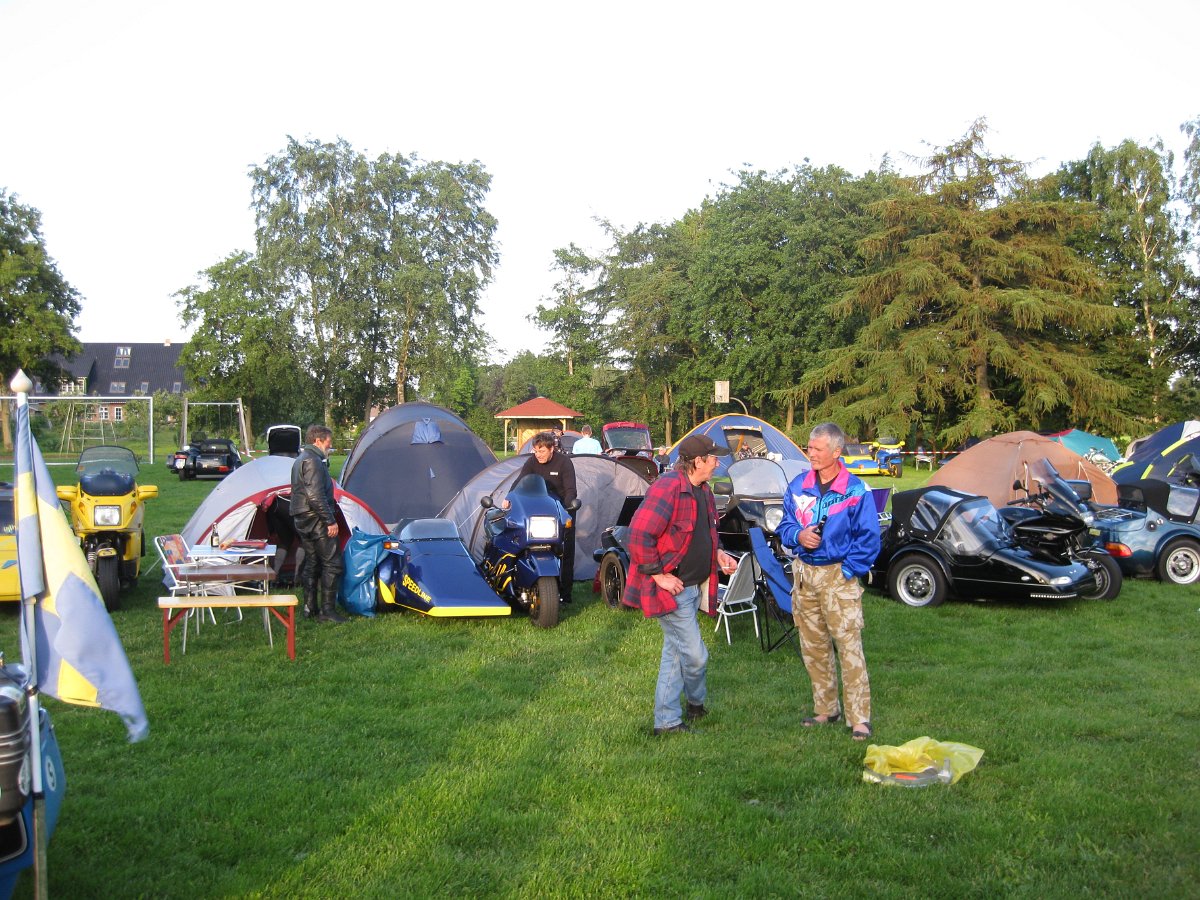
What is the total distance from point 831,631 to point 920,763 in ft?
2.91

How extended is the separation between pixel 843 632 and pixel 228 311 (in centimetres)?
4151

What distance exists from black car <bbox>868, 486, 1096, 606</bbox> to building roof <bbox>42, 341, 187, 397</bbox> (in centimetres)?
7426

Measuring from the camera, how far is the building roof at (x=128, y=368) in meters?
75.8

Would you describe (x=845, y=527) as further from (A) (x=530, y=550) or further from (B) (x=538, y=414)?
(B) (x=538, y=414)

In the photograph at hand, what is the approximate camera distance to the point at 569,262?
55.7m

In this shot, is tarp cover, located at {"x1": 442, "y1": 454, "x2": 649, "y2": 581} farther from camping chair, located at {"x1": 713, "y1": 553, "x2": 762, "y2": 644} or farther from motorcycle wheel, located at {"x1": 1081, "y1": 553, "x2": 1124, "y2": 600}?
motorcycle wheel, located at {"x1": 1081, "y1": 553, "x2": 1124, "y2": 600}

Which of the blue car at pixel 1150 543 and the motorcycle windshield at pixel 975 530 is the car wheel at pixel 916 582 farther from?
the blue car at pixel 1150 543

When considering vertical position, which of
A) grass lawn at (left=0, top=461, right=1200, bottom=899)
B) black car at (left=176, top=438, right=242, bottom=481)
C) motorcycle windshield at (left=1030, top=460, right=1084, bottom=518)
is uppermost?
black car at (left=176, top=438, right=242, bottom=481)

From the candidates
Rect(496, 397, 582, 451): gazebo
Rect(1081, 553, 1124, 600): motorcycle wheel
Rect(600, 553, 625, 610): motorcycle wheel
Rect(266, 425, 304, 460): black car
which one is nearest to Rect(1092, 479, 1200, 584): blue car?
Rect(1081, 553, 1124, 600): motorcycle wheel

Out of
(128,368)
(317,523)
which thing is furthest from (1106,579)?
(128,368)

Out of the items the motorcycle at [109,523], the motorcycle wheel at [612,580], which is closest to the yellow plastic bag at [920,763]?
the motorcycle wheel at [612,580]

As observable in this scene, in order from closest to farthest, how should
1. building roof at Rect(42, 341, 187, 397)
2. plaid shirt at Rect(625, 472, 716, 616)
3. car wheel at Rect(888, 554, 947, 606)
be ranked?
plaid shirt at Rect(625, 472, 716, 616)
car wheel at Rect(888, 554, 947, 606)
building roof at Rect(42, 341, 187, 397)

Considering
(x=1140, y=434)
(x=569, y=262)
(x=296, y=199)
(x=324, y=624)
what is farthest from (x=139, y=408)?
(x=1140, y=434)

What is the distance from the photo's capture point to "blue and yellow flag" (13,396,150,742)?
3.06m
